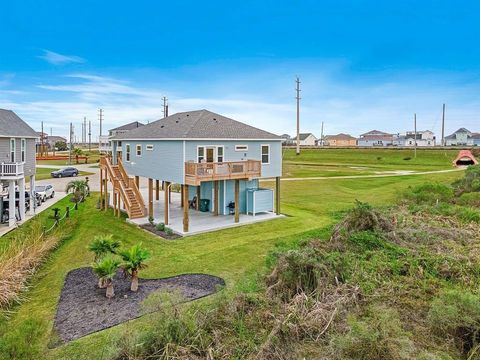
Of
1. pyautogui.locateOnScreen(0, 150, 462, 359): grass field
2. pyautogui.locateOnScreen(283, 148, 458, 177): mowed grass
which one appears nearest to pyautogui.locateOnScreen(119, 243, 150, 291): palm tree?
pyautogui.locateOnScreen(0, 150, 462, 359): grass field

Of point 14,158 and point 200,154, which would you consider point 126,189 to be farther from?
point 14,158

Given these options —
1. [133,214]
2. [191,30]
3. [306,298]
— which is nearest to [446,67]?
[191,30]

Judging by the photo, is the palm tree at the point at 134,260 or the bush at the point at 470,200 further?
the bush at the point at 470,200

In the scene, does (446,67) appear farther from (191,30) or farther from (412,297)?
(412,297)

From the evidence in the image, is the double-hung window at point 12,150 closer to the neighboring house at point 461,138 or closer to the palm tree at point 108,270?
the palm tree at point 108,270

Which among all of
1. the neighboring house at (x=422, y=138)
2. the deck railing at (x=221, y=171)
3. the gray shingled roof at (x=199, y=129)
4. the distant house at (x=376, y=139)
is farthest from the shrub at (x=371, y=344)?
the distant house at (x=376, y=139)

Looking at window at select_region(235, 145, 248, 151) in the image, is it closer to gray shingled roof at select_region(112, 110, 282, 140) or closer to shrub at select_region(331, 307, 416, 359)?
gray shingled roof at select_region(112, 110, 282, 140)

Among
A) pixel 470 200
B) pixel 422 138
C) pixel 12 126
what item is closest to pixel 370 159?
pixel 470 200
